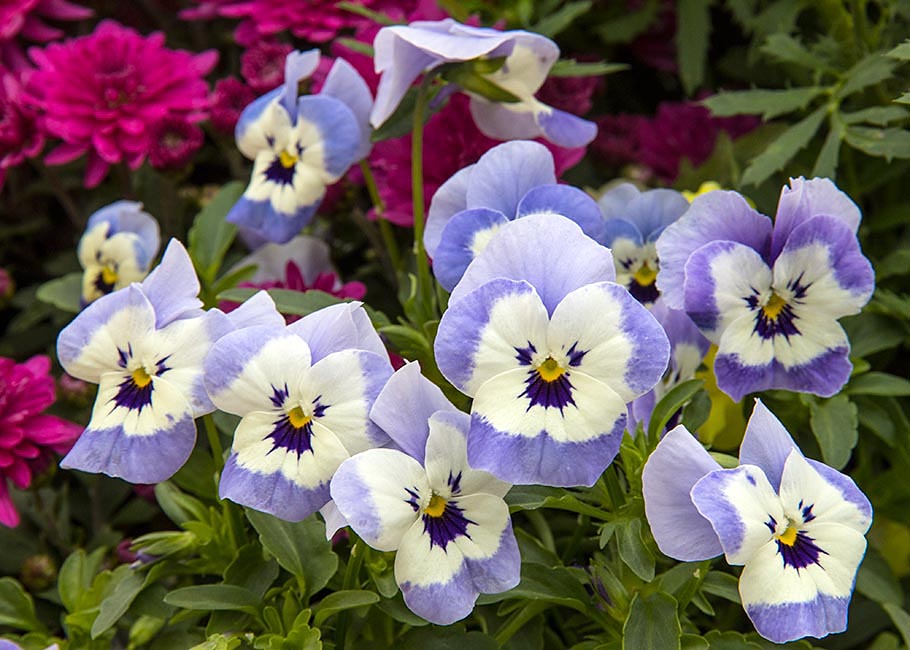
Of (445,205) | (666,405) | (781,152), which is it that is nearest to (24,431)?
(445,205)

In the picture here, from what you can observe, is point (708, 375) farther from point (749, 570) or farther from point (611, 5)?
point (611, 5)

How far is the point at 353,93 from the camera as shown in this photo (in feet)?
2.40

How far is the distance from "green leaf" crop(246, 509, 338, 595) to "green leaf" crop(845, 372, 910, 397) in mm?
341

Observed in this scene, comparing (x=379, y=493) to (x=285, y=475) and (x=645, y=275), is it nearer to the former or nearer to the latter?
(x=285, y=475)

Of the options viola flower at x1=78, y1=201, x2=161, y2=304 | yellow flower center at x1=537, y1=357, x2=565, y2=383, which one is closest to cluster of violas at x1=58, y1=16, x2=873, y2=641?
yellow flower center at x1=537, y1=357, x2=565, y2=383

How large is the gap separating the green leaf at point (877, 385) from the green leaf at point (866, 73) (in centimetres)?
22

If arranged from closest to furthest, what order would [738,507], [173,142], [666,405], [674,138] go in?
[738,507], [666,405], [173,142], [674,138]

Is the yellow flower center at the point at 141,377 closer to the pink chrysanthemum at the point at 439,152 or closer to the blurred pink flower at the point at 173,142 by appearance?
the pink chrysanthemum at the point at 439,152

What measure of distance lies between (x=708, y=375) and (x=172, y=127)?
1.61ft

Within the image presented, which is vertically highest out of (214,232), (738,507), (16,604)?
(738,507)

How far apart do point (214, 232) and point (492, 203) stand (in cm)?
28

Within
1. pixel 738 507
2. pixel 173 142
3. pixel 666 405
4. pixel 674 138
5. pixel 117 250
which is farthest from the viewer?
pixel 674 138

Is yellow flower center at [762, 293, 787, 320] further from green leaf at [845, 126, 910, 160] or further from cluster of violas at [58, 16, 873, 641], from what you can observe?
green leaf at [845, 126, 910, 160]

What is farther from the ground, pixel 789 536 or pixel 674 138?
pixel 789 536
